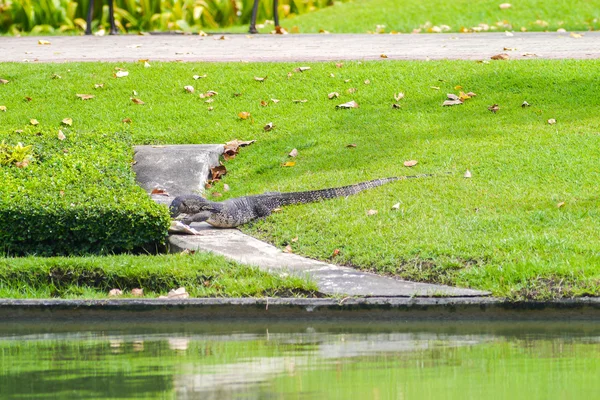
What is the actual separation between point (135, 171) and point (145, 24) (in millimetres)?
9287

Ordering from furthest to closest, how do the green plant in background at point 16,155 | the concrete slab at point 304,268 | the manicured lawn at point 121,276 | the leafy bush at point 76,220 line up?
the green plant in background at point 16,155 < the leafy bush at point 76,220 < the manicured lawn at point 121,276 < the concrete slab at point 304,268

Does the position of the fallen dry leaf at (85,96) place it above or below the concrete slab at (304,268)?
above

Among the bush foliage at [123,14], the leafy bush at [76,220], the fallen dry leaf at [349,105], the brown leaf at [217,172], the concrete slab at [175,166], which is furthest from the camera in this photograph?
the bush foliage at [123,14]

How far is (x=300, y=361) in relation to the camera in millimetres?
5625

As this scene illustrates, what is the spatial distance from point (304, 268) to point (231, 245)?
1091mm

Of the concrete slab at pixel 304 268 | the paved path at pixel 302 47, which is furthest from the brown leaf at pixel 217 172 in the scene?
the paved path at pixel 302 47

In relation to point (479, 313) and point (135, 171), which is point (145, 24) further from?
point (479, 313)

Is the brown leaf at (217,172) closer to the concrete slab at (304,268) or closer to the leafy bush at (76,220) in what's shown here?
the concrete slab at (304,268)

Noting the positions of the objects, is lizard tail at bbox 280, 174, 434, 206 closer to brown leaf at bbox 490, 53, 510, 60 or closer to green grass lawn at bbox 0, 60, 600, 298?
green grass lawn at bbox 0, 60, 600, 298

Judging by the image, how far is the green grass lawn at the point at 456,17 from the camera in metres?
18.1

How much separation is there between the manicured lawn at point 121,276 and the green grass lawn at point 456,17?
11.3 m

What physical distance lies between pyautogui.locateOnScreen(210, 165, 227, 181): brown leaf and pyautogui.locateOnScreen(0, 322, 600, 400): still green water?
169 inches

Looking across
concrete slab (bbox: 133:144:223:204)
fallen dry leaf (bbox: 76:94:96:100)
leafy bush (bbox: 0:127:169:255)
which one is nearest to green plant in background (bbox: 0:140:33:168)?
leafy bush (bbox: 0:127:169:255)

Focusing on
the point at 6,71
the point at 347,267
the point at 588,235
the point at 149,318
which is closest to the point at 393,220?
the point at 347,267
